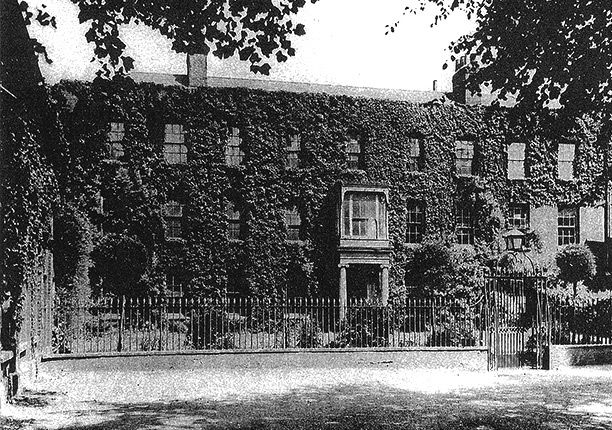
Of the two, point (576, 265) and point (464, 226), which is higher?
point (464, 226)

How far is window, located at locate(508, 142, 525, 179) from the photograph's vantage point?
105 feet

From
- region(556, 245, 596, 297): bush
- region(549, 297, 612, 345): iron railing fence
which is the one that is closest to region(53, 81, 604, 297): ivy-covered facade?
region(556, 245, 596, 297): bush

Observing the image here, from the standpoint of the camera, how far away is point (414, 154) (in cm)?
3119

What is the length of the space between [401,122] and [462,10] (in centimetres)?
1764

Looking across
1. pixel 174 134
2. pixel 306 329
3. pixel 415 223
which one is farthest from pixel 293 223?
pixel 306 329

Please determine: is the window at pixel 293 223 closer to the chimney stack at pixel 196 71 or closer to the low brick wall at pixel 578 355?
the chimney stack at pixel 196 71

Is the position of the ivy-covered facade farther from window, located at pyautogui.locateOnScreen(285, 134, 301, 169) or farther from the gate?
the gate

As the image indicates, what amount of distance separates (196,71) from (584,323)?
65.0ft

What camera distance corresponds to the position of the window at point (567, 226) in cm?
3191

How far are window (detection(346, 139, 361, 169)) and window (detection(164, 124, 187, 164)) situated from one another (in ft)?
24.2

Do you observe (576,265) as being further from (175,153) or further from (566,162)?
(175,153)

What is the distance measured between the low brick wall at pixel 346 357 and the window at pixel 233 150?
1422cm

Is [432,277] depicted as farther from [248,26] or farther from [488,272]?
[248,26]

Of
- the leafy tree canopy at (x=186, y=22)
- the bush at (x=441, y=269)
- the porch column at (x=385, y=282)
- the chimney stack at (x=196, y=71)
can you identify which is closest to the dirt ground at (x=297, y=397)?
the leafy tree canopy at (x=186, y=22)
